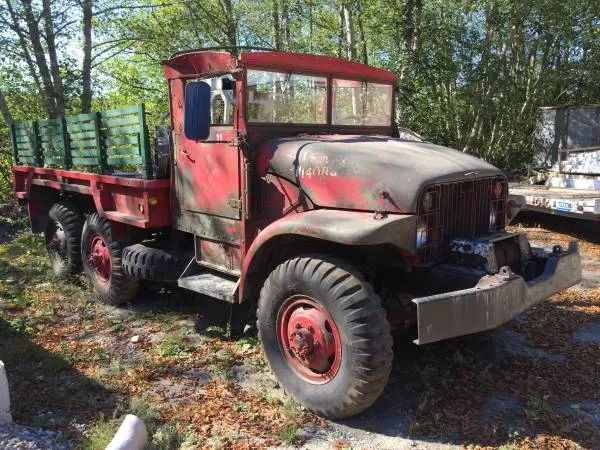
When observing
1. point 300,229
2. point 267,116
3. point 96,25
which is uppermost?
point 96,25

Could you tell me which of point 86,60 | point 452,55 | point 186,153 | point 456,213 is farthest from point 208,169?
point 452,55

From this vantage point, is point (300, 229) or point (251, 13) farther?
point (251, 13)

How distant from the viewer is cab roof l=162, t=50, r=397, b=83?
4059 mm

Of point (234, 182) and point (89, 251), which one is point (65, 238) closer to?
point (89, 251)

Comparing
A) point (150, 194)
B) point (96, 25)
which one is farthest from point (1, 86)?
point (150, 194)

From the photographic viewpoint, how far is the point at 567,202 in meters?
7.59

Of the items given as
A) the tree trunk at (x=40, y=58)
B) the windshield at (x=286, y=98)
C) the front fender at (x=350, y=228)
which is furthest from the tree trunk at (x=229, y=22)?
the front fender at (x=350, y=228)

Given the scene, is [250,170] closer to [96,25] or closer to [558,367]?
[558,367]

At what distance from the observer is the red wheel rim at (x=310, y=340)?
132 inches

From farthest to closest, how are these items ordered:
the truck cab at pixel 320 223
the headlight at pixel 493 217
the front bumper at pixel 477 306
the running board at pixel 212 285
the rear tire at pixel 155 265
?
the rear tire at pixel 155 265
the running board at pixel 212 285
the headlight at pixel 493 217
the truck cab at pixel 320 223
the front bumper at pixel 477 306

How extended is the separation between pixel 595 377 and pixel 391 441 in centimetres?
175

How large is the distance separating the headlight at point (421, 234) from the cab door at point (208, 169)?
1.47 m

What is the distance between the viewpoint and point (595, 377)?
12.7 ft

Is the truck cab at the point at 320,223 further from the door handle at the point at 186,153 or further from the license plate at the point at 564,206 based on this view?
the license plate at the point at 564,206
